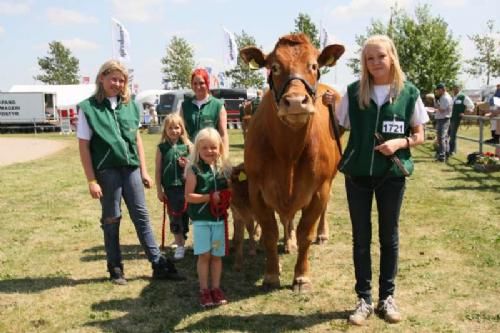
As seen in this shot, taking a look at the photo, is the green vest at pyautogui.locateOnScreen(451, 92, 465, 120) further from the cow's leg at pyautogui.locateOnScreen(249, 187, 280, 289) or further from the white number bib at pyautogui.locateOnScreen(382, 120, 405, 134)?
the white number bib at pyautogui.locateOnScreen(382, 120, 405, 134)

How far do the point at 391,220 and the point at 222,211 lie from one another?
1.37 metres

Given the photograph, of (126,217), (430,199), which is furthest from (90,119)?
(430,199)

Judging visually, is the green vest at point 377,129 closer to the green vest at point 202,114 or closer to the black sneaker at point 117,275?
the green vest at point 202,114

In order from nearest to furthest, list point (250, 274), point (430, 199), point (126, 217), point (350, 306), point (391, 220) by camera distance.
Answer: point (391, 220) < point (350, 306) < point (250, 274) < point (126, 217) < point (430, 199)

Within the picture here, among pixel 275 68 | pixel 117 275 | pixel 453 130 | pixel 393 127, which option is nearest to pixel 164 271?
pixel 117 275

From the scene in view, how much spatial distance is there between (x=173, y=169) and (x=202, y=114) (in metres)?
0.66

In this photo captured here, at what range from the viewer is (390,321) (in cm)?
382

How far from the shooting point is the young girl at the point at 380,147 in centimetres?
360

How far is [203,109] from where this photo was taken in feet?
17.5

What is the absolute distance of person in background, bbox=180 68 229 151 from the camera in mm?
5234

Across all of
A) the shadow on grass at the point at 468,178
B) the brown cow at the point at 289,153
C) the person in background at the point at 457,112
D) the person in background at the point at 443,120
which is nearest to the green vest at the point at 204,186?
the brown cow at the point at 289,153

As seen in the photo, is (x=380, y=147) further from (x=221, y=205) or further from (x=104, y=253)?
(x=104, y=253)

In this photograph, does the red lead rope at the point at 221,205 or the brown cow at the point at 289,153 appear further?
the red lead rope at the point at 221,205

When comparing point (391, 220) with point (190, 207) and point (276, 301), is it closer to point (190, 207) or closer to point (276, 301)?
point (276, 301)
